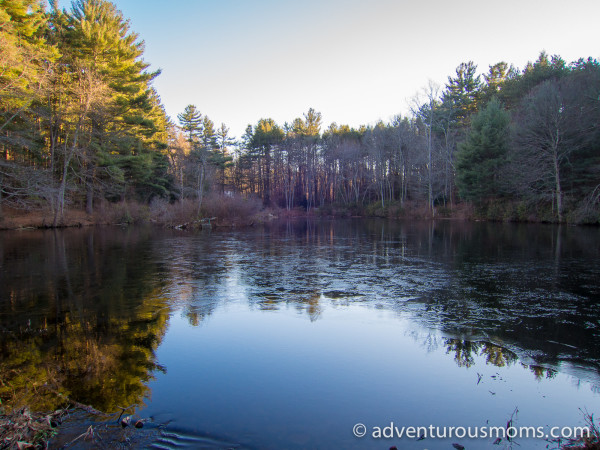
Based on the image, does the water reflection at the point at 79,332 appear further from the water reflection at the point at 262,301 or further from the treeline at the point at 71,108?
the treeline at the point at 71,108

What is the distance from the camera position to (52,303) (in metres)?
7.58

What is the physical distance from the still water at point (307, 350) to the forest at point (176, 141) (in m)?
19.0

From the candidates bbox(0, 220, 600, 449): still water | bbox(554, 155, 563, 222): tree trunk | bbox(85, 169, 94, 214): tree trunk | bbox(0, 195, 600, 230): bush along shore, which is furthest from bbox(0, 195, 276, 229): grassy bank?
bbox(554, 155, 563, 222): tree trunk

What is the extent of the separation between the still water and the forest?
19046mm

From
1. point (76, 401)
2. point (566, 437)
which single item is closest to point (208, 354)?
point (76, 401)

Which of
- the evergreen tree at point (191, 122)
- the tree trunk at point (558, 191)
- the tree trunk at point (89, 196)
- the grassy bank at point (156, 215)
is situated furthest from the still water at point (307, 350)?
the evergreen tree at point (191, 122)

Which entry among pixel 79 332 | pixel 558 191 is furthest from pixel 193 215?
pixel 558 191

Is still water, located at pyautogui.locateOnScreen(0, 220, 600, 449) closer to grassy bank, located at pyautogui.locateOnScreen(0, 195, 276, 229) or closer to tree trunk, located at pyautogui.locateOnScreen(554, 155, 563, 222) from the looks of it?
grassy bank, located at pyautogui.locateOnScreen(0, 195, 276, 229)

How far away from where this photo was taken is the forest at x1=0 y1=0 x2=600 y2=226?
83.8ft

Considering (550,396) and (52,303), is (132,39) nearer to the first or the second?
(52,303)

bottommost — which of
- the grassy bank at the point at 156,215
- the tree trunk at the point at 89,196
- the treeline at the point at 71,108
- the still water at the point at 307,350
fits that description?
the still water at the point at 307,350

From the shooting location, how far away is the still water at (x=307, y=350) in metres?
3.60

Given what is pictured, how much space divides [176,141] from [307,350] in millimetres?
55772

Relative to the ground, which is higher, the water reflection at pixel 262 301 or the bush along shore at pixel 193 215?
the bush along shore at pixel 193 215
